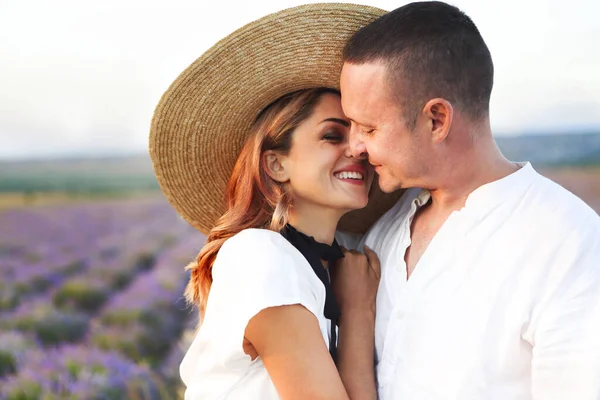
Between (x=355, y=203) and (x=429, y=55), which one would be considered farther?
(x=355, y=203)

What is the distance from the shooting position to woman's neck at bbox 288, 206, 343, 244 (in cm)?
216

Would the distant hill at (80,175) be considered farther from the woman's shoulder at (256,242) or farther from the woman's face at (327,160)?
the woman's shoulder at (256,242)

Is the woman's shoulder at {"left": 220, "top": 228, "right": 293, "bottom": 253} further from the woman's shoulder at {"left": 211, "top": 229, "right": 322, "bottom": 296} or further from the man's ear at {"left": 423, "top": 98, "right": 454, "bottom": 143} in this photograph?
the man's ear at {"left": 423, "top": 98, "right": 454, "bottom": 143}

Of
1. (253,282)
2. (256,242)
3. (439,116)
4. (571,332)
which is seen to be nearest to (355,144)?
(439,116)

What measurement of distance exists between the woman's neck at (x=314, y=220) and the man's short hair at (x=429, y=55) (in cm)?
45

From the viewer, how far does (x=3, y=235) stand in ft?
12.5

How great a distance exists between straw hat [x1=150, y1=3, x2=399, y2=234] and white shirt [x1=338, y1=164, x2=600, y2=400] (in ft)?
1.91

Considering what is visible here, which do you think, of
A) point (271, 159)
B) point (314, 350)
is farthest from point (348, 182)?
point (314, 350)

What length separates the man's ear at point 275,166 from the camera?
7.10ft

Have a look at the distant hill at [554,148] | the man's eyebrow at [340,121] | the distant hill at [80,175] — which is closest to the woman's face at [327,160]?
the man's eyebrow at [340,121]

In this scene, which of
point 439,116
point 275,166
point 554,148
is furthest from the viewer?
point 554,148

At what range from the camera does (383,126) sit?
1879mm

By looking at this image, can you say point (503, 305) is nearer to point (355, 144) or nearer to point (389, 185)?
point (389, 185)

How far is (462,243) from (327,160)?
1.55ft
